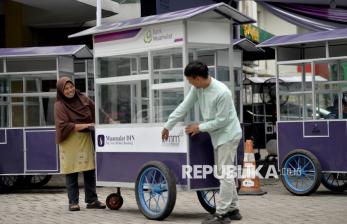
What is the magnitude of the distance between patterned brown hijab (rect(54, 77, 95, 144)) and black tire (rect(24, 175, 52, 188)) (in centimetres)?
438

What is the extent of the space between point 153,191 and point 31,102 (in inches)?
212

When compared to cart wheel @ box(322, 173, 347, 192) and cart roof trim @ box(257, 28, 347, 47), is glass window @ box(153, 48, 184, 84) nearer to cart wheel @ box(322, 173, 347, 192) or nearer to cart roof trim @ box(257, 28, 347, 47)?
cart roof trim @ box(257, 28, 347, 47)

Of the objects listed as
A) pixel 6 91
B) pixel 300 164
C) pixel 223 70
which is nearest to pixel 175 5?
pixel 6 91

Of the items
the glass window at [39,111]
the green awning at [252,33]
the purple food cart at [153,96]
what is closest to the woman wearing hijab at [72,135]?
the purple food cart at [153,96]

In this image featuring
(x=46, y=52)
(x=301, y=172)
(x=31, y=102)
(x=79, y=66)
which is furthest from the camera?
(x=79, y=66)

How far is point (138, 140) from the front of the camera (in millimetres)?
9242

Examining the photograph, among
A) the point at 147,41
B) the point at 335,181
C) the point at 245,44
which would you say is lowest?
the point at 335,181

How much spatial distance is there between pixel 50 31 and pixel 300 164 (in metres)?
13.2

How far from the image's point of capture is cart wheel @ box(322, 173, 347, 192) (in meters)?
12.4

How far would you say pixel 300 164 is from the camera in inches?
468

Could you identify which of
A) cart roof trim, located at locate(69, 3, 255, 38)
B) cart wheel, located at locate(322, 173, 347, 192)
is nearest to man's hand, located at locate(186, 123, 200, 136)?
cart roof trim, located at locate(69, 3, 255, 38)

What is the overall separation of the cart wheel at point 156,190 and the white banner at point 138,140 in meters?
0.25

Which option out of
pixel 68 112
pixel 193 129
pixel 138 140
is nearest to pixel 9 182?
pixel 68 112

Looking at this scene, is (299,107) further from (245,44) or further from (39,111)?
(39,111)
